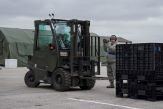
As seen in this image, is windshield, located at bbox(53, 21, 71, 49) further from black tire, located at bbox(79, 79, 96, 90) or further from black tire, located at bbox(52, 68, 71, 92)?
black tire, located at bbox(79, 79, 96, 90)

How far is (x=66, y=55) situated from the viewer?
15.5 metres

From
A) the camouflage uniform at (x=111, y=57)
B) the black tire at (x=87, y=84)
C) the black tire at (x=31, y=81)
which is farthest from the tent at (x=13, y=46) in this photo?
the black tire at (x=87, y=84)

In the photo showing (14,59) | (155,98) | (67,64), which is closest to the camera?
(155,98)

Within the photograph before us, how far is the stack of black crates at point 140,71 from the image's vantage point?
12500mm

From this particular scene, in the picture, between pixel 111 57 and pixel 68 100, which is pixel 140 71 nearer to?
pixel 68 100

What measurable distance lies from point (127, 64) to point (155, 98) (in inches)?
57.6

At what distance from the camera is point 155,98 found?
12.4 metres

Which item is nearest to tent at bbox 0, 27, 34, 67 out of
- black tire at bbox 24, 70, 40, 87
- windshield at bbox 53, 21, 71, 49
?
black tire at bbox 24, 70, 40, 87

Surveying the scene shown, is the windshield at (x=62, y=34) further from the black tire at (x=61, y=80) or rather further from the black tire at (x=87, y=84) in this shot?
the black tire at (x=87, y=84)

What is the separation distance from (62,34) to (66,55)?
76 centimetres

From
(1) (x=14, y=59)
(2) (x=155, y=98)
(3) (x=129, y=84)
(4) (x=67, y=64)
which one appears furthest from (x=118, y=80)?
(1) (x=14, y=59)

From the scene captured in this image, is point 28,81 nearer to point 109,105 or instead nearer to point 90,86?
point 90,86

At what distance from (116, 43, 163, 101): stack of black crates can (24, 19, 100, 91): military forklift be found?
203cm

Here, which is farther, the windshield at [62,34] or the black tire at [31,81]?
the black tire at [31,81]
